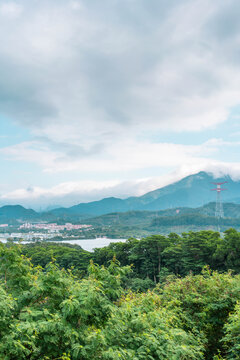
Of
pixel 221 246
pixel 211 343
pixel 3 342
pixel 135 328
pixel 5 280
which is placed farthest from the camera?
pixel 221 246

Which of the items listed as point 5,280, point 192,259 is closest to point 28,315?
point 5,280

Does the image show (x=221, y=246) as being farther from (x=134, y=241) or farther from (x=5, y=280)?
(x=5, y=280)

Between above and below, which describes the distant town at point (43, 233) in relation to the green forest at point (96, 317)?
below

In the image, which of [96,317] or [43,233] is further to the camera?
[43,233]

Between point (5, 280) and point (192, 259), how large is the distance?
23.2m

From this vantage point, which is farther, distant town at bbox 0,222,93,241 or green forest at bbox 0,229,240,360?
distant town at bbox 0,222,93,241

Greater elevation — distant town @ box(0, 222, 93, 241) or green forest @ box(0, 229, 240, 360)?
green forest @ box(0, 229, 240, 360)

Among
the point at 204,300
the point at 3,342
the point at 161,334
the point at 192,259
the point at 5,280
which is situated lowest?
the point at 192,259

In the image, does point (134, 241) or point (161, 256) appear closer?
point (161, 256)

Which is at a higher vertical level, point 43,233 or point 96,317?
point 96,317

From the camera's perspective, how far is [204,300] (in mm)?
7891

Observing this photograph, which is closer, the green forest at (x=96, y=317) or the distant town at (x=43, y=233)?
the green forest at (x=96, y=317)

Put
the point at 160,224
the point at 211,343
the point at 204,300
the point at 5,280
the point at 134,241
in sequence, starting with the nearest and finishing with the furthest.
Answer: the point at 5,280 → the point at 211,343 → the point at 204,300 → the point at 134,241 → the point at 160,224

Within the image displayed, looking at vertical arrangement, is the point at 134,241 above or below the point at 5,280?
below
